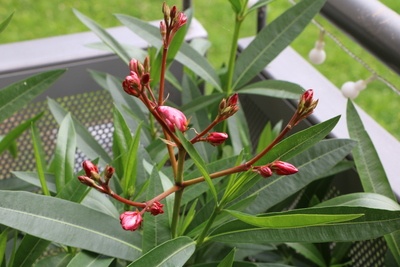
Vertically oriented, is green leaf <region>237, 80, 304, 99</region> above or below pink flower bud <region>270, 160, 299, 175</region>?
below

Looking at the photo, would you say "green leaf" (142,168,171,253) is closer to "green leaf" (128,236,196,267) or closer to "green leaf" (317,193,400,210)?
"green leaf" (128,236,196,267)

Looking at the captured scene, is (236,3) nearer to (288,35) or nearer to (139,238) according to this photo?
(288,35)

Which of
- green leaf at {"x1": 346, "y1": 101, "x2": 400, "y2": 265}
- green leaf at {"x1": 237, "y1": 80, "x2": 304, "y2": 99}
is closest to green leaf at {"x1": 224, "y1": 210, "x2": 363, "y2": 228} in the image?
green leaf at {"x1": 346, "y1": 101, "x2": 400, "y2": 265}

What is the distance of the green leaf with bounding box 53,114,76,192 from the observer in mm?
828

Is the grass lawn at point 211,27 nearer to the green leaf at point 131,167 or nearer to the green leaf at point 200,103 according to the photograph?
the green leaf at point 200,103

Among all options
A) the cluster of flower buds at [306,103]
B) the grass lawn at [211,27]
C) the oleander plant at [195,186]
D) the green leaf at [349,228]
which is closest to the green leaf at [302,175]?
the oleander plant at [195,186]

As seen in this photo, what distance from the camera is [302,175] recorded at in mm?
784

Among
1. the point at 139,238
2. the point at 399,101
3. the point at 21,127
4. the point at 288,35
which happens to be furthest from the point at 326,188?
the point at 399,101

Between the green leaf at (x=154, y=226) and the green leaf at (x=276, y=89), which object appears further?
the green leaf at (x=276, y=89)

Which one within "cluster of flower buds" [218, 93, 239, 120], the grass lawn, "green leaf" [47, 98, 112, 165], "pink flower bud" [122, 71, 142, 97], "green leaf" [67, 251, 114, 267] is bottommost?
the grass lawn

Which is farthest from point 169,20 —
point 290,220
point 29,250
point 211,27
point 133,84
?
point 211,27

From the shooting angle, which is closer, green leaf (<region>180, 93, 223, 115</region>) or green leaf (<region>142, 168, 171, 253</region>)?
green leaf (<region>142, 168, 171, 253</region>)

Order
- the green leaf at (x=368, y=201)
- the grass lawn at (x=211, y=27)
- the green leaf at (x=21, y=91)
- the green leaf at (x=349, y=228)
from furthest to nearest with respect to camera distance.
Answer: the grass lawn at (x=211, y=27) → the green leaf at (x=21, y=91) → the green leaf at (x=368, y=201) → the green leaf at (x=349, y=228)

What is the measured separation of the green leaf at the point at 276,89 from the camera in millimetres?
928
